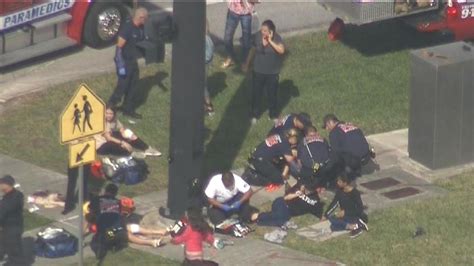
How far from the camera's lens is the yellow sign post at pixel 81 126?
1667 centimetres

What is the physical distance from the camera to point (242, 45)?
25766mm

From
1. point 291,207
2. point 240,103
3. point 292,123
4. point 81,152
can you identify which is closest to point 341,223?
point 291,207

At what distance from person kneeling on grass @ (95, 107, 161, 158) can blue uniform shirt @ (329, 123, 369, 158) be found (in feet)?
9.33

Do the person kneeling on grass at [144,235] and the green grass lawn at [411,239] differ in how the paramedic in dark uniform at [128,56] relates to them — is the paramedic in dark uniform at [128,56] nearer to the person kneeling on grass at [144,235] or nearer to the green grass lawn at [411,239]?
the person kneeling on grass at [144,235]

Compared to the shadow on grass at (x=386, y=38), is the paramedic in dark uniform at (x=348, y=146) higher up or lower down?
lower down

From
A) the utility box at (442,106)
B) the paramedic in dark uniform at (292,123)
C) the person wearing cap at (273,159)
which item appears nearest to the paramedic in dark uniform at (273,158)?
the person wearing cap at (273,159)

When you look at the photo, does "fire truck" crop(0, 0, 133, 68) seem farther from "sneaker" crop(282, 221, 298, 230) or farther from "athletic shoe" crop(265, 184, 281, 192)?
"sneaker" crop(282, 221, 298, 230)

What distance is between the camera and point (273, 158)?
21.4m

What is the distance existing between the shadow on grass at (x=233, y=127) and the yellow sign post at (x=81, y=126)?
5.03 meters

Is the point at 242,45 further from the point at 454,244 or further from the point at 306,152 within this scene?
the point at 454,244

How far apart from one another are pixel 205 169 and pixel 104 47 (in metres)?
5.21

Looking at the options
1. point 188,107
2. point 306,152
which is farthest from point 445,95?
point 188,107

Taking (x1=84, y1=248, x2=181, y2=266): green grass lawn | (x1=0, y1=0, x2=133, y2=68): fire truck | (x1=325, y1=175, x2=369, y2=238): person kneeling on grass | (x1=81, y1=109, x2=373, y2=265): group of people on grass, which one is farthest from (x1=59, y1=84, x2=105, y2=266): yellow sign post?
(x1=0, y1=0, x2=133, y2=68): fire truck

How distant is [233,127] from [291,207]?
11.7 ft
